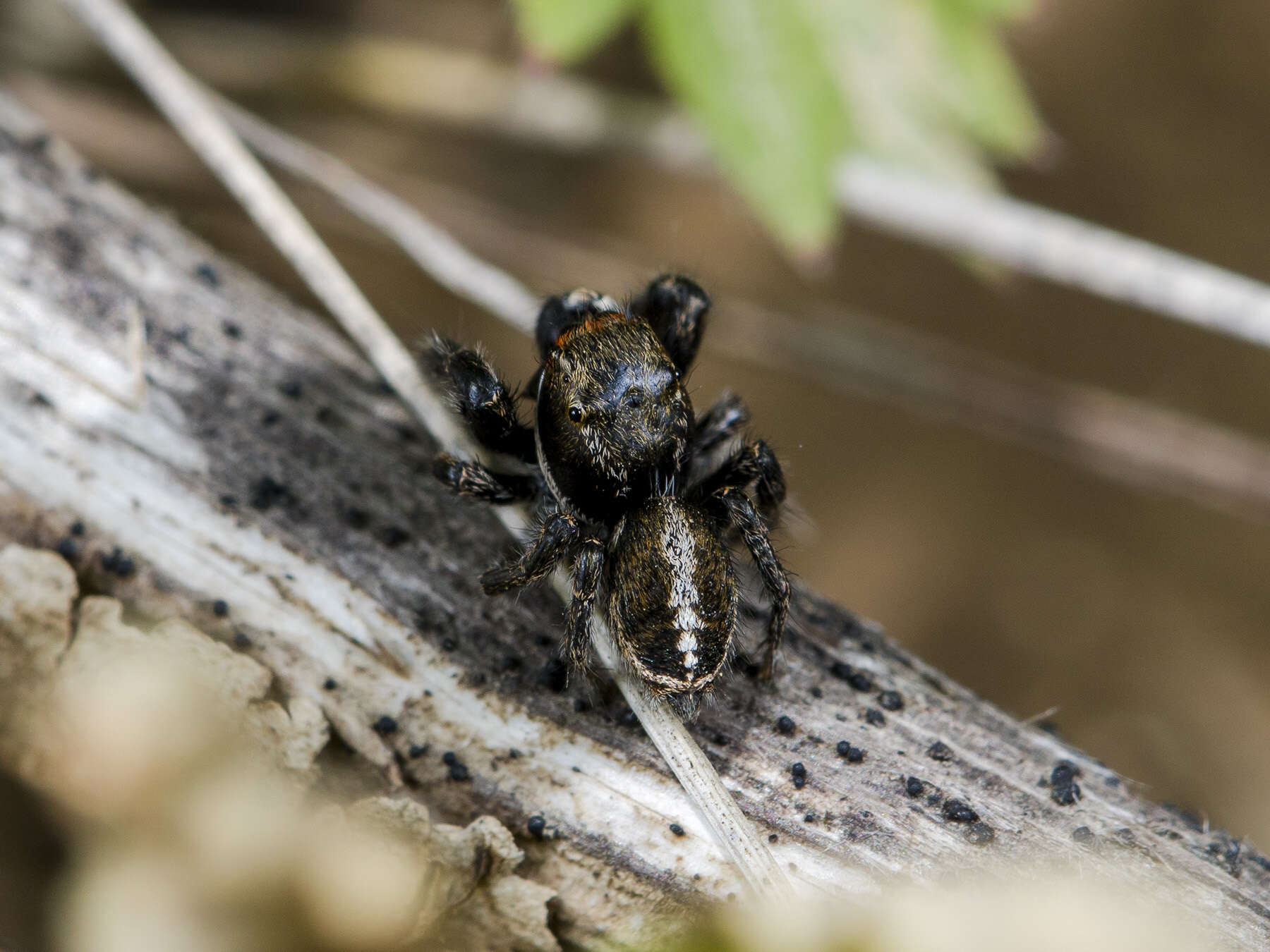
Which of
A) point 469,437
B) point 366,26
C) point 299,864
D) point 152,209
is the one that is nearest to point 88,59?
point 366,26

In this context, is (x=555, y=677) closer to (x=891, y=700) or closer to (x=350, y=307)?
(x=891, y=700)

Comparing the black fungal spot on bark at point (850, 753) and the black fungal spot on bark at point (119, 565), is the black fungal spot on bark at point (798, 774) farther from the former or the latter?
the black fungal spot on bark at point (119, 565)

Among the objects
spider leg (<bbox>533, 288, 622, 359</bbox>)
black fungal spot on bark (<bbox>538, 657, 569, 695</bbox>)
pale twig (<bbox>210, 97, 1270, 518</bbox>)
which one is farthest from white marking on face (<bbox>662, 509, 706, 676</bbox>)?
pale twig (<bbox>210, 97, 1270, 518</bbox>)

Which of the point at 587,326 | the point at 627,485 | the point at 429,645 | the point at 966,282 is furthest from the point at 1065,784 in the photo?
the point at 966,282

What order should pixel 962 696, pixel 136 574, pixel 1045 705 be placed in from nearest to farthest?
pixel 136 574 → pixel 962 696 → pixel 1045 705

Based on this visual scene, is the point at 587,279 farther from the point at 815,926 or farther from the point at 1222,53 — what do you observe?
the point at 815,926

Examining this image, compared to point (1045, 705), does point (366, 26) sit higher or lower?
higher

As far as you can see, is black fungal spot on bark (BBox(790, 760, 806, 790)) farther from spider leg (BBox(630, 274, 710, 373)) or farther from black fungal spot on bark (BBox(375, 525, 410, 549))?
spider leg (BBox(630, 274, 710, 373))
